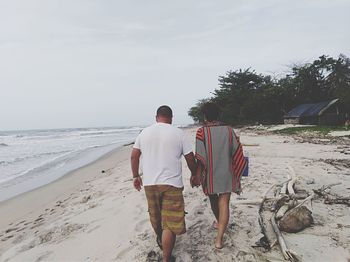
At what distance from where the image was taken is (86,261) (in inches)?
144

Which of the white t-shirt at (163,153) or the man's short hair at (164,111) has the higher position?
the man's short hair at (164,111)

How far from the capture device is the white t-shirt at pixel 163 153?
10.5 feet

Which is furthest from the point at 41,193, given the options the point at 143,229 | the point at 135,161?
the point at 135,161

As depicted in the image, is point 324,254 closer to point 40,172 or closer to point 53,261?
point 53,261

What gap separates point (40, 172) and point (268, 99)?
34.1 m

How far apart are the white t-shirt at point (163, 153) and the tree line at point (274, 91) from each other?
3985cm

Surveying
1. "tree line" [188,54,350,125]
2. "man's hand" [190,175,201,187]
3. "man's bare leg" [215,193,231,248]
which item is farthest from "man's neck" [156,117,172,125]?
"tree line" [188,54,350,125]

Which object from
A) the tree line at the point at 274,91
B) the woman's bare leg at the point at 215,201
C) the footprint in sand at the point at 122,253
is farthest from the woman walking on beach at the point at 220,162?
the tree line at the point at 274,91

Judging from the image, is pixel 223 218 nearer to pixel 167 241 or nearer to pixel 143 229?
pixel 167 241

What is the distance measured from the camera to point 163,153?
3.19 meters

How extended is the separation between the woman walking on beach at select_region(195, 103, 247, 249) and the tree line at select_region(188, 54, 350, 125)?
3943cm

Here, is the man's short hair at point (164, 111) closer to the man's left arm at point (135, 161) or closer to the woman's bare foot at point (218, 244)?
the man's left arm at point (135, 161)

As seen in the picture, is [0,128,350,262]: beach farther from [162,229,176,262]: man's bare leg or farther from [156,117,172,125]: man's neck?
[156,117,172,125]: man's neck

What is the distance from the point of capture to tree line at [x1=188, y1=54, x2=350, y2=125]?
138 feet
